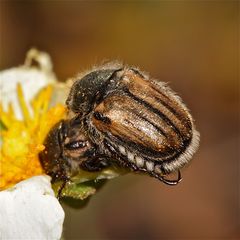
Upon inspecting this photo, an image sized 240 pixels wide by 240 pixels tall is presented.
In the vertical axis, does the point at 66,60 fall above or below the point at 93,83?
below

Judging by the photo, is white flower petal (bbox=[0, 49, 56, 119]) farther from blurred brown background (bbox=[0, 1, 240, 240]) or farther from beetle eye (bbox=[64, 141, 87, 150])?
blurred brown background (bbox=[0, 1, 240, 240])

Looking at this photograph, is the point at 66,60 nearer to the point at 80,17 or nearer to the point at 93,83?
the point at 80,17

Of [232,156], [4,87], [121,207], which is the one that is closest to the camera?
[4,87]

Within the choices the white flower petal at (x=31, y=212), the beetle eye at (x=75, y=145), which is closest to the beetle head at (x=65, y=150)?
the beetle eye at (x=75, y=145)

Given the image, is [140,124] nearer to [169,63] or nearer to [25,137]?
[25,137]

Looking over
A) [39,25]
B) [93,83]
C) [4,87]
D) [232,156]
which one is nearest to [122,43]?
[39,25]

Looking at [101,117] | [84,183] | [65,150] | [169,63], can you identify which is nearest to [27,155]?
[65,150]

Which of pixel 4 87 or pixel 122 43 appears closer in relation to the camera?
pixel 4 87

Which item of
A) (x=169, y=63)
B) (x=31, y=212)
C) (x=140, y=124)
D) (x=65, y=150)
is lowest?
(x=169, y=63)
